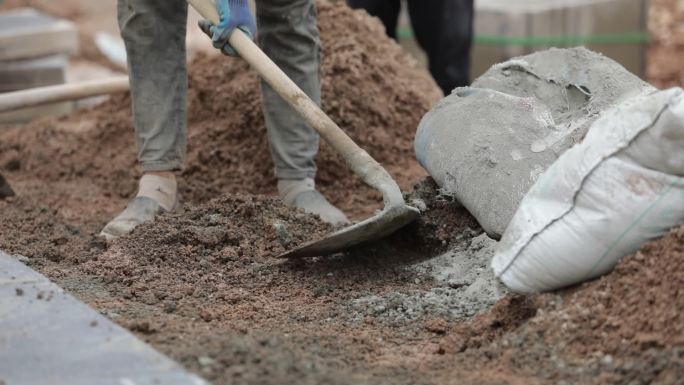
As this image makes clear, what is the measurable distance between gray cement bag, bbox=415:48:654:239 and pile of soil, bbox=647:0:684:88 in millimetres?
4983

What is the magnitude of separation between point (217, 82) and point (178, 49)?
1.09 meters

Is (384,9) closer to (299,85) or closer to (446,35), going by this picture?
(446,35)

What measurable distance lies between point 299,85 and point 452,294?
124 centimetres

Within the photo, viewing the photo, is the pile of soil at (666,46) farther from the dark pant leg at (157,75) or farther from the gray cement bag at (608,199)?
the gray cement bag at (608,199)

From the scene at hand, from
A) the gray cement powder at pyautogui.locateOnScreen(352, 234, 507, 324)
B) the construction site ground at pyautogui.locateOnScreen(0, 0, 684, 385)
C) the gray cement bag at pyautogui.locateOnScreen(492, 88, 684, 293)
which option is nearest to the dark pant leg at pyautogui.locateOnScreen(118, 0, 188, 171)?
the construction site ground at pyautogui.locateOnScreen(0, 0, 684, 385)

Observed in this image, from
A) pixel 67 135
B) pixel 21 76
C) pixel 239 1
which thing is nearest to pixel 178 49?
pixel 239 1

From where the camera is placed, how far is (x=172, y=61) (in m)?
3.71

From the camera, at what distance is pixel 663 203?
231 centimetres

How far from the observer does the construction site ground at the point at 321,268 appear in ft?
7.30

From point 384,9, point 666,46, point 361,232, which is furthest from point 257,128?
point 666,46

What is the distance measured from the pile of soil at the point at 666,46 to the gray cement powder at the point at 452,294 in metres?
5.54

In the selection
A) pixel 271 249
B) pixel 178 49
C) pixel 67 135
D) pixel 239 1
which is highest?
pixel 239 1

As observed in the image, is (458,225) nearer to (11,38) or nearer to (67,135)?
(67,135)

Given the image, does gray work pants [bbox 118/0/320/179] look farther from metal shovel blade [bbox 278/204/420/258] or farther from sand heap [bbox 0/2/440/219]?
metal shovel blade [bbox 278/204/420/258]
